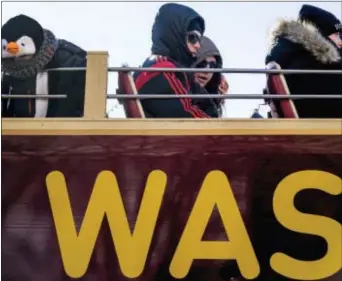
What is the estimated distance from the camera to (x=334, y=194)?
10.4ft

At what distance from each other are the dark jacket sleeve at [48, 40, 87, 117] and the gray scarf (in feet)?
0.17

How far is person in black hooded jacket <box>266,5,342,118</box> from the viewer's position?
11.1ft

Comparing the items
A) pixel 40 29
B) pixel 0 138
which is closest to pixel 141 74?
pixel 40 29

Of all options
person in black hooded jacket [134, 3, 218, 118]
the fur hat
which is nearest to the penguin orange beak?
person in black hooded jacket [134, 3, 218, 118]

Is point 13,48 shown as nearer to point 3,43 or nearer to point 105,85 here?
point 3,43

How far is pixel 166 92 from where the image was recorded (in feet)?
11.0

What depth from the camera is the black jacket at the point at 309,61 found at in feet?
11.1

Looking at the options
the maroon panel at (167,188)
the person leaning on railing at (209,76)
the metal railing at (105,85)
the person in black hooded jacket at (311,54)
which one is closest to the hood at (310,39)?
the person in black hooded jacket at (311,54)

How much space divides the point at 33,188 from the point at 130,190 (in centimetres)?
58

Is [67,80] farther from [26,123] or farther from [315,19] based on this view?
[315,19]

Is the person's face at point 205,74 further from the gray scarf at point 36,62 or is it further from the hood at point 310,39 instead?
the gray scarf at point 36,62

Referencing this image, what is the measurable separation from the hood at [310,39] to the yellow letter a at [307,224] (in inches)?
28.9

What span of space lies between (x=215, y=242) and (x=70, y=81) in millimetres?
1302

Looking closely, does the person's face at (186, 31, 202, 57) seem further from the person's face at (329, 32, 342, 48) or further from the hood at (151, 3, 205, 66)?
the person's face at (329, 32, 342, 48)
